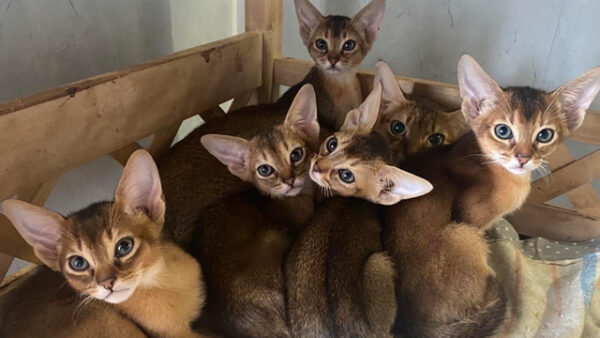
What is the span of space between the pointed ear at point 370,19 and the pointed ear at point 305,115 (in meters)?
0.48

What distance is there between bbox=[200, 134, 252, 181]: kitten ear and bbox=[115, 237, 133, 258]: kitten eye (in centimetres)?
Result: 39

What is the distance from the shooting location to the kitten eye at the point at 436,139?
1477mm

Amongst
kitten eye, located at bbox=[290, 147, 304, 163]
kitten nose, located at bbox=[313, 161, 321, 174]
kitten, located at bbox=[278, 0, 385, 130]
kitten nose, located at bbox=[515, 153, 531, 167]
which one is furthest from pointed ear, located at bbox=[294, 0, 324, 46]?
kitten nose, located at bbox=[515, 153, 531, 167]

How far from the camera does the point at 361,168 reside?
4.04 feet

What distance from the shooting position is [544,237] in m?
1.66

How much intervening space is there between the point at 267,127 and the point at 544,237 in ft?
3.59

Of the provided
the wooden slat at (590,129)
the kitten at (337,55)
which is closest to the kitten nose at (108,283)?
the kitten at (337,55)

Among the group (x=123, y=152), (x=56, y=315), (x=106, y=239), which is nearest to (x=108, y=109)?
(x=123, y=152)

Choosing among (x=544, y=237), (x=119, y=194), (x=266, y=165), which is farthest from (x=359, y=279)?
(x=544, y=237)

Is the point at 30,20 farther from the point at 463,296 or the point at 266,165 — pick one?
the point at 463,296

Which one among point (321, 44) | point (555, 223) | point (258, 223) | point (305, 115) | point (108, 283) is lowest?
point (555, 223)

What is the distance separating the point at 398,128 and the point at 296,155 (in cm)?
39

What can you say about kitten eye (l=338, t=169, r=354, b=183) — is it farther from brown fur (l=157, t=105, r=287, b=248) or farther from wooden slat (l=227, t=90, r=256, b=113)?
wooden slat (l=227, t=90, r=256, b=113)

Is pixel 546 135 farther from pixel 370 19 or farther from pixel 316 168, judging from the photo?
pixel 370 19
